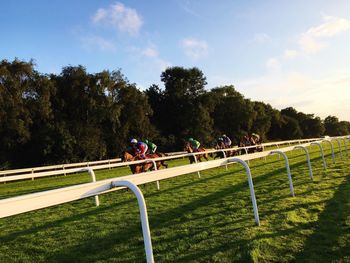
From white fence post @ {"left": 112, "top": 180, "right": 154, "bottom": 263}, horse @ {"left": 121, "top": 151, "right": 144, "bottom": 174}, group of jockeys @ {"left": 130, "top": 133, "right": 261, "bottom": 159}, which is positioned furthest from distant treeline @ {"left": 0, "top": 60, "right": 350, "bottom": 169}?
white fence post @ {"left": 112, "top": 180, "right": 154, "bottom": 263}

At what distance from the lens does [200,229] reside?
4.48m

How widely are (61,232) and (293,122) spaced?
264 ft

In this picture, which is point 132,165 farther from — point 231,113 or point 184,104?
point 231,113

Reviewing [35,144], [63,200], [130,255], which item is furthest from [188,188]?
[35,144]

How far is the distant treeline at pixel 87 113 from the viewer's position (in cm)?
2716

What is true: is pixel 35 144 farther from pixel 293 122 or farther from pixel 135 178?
pixel 293 122

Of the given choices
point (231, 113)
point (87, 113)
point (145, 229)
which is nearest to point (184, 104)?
point (231, 113)

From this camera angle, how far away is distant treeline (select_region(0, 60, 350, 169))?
1069 inches

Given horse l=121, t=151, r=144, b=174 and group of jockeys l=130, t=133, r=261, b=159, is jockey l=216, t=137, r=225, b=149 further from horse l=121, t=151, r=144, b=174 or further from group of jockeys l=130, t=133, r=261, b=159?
horse l=121, t=151, r=144, b=174

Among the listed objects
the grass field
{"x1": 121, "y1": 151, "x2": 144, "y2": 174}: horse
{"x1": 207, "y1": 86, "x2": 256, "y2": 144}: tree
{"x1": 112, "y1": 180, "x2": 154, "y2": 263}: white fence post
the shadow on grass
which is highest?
{"x1": 207, "y1": 86, "x2": 256, "y2": 144}: tree

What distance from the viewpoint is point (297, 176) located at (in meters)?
8.46

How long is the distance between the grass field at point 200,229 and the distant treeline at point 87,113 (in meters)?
22.3

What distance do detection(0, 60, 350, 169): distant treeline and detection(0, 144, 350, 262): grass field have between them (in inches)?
878

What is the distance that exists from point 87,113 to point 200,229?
97.3 feet
